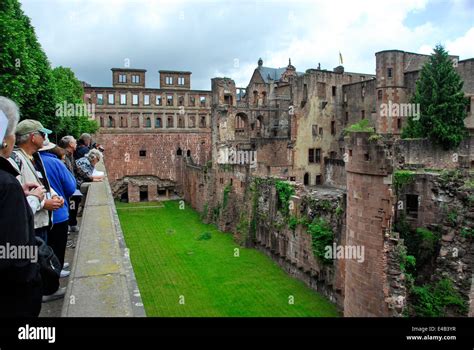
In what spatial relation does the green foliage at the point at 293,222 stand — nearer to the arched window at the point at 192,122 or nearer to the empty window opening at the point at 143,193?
the empty window opening at the point at 143,193

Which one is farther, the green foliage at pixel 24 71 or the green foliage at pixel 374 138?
the green foliage at pixel 24 71

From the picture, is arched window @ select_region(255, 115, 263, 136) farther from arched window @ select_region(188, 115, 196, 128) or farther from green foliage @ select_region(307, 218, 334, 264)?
green foliage @ select_region(307, 218, 334, 264)

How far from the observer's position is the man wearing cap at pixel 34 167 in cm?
541

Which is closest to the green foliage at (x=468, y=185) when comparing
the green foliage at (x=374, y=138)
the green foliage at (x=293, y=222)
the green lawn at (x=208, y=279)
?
the green foliage at (x=374, y=138)

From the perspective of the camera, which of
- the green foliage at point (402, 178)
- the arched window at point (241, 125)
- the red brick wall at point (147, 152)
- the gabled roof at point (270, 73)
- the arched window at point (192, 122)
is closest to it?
the green foliage at point (402, 178)

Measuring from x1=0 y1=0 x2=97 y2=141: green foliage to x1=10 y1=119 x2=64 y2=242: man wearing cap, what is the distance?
11.3 metres

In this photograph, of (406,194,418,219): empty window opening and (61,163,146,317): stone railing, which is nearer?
(61,163,146,317): stone railing

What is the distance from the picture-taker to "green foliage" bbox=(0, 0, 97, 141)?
1560cm

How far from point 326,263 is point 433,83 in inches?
782

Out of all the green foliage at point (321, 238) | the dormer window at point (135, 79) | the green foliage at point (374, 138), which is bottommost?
the green foliage at point (321, 238)

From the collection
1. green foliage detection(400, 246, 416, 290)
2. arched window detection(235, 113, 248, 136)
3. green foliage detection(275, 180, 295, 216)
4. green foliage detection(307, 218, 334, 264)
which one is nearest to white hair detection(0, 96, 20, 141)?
green foliage detection(400, 246, 416, 290)

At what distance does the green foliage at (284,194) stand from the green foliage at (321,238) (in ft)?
11.5

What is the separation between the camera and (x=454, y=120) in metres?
32.1
